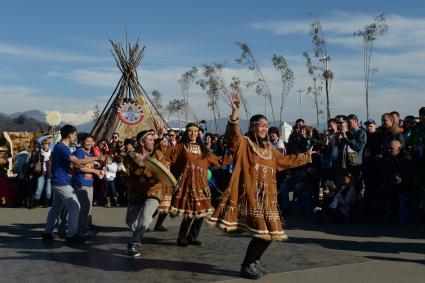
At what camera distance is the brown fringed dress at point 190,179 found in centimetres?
779

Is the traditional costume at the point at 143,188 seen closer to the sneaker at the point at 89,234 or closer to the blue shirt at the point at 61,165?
the blue shirt at the point at 61,165

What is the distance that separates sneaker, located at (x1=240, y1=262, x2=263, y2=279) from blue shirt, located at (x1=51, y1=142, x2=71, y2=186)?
11.5 ft

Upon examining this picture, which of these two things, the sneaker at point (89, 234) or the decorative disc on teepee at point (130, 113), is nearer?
the sneaker at point (89, 234)

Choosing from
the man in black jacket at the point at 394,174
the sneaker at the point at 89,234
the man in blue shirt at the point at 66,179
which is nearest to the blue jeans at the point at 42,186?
the sneaker at the point at 89,234

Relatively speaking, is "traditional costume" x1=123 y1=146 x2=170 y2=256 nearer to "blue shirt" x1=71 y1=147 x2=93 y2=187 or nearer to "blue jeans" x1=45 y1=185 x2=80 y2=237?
"blue jeans" x1=45 y1=185 x2=80 y2=237

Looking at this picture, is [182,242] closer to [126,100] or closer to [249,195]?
[249,195]

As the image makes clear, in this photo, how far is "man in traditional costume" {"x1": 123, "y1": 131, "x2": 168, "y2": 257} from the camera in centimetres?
760

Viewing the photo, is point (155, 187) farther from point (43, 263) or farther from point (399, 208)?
point (399, 208)

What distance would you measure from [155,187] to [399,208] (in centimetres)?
465

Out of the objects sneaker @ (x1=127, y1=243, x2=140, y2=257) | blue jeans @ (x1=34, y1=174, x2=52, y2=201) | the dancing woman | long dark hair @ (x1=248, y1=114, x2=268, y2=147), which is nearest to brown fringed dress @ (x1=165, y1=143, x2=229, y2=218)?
the dancing woman

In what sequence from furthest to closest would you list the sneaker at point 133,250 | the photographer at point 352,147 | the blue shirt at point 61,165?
1. the photographer at point 352,147
2. the blue shirt at point 61,165
3. the sneaker at point 133,250

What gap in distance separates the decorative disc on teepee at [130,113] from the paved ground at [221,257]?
11.0 m

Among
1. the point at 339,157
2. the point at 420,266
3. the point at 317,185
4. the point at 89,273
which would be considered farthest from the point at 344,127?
the point at 89,273

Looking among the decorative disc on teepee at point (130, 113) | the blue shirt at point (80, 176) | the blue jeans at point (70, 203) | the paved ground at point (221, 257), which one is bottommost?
the paved ground at point (221, 257)
